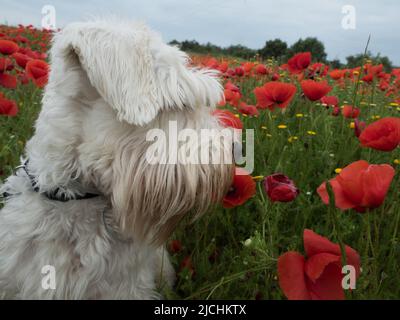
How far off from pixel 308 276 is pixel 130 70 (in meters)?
1.11

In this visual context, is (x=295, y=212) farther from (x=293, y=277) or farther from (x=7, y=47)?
(x=7, y=47)

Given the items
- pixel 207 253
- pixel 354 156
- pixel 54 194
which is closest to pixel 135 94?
pixel 54 194

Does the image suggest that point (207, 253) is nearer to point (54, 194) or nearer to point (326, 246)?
point (54, 194)

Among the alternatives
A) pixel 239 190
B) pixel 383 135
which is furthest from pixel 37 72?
pixel 383 135

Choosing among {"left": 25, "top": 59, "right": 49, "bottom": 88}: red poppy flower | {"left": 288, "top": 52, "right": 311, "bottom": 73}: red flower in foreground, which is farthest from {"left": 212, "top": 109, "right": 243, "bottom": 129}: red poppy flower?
{"left": 288, "top": 52, "right": 311, "bottom": 73}: red flower in foreground

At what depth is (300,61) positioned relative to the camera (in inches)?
160

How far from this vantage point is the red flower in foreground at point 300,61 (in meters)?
4.04

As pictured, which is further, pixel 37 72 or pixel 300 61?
pixel 300 61

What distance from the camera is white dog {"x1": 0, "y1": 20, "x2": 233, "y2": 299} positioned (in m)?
2.05

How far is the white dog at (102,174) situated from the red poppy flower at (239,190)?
118mm

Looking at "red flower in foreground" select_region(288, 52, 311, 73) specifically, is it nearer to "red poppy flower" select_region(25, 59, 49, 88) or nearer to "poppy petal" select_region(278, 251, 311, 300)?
"red poppy flower" select_region(25, 59, 49, 88)

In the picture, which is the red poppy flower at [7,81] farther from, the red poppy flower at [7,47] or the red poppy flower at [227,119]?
the red poppy flower at [227,119]

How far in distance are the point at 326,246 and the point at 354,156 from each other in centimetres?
247

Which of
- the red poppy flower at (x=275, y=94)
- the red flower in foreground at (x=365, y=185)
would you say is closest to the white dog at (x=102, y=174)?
the red flower in foreground at (x=365, y=185)
